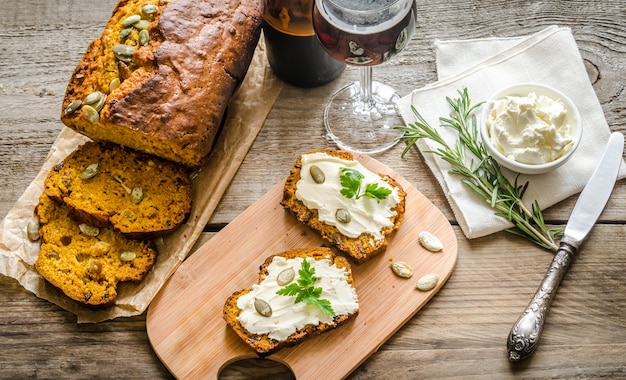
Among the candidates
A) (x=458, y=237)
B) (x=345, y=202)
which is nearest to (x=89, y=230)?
(x=345, y=202)

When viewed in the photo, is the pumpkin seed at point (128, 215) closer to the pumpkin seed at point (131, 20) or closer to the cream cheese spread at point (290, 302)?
the cream cheese spread at point (290, 302)

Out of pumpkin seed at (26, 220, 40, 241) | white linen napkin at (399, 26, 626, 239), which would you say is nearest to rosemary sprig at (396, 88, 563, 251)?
white linen napkin at (399, 26, 626, 239)

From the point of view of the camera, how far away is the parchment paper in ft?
9.48

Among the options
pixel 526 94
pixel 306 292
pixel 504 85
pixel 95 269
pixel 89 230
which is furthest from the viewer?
pixel 504 85

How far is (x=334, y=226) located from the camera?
2873 millimetres

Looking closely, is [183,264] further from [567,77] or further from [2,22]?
[567,77]

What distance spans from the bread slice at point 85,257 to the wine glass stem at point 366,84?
3.43ft

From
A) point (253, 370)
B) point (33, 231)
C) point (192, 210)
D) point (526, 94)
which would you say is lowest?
point (253, 370)

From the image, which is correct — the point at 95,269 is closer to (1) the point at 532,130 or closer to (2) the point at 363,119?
(2) the point at 363,119

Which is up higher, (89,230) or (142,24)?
(142,24)

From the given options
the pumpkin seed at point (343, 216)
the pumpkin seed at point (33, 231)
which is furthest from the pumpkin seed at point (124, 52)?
the pumpkin seed at point (343, 216)

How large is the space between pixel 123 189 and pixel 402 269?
1.12 metres

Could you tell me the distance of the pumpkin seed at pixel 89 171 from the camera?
9.71ft

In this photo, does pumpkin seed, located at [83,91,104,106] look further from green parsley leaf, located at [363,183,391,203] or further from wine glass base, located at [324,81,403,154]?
green parsley leaf, located at [363,183,391,203]
